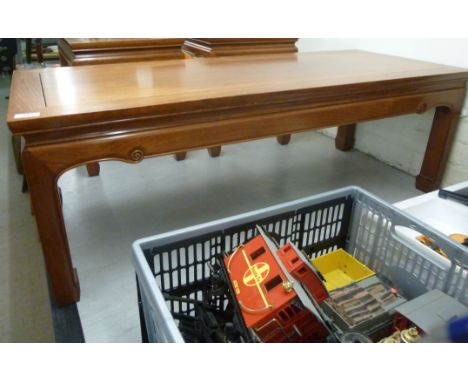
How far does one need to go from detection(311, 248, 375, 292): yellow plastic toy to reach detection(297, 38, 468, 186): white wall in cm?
101

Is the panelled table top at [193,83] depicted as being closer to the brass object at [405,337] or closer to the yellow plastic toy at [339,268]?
the yellow plastic toy at [339,268]

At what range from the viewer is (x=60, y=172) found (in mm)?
886

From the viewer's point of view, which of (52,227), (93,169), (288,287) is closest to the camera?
(288,287)

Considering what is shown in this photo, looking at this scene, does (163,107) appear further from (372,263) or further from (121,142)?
(372,263)

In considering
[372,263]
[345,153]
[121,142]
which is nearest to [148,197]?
[121,142]

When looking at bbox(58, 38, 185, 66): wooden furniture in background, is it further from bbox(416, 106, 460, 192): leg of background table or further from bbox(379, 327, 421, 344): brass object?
bbox(379, 327, 421, 344): brass object

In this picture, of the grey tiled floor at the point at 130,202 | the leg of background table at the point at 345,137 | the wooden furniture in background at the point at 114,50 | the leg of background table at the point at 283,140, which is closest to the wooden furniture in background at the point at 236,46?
the wooden furniture in background at the point at 114,50

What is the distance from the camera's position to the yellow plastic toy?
925 mm

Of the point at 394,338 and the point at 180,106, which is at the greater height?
the point at 180,106

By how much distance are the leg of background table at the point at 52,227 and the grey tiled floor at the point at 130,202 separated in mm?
75

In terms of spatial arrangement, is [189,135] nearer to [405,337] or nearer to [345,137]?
[405,337]

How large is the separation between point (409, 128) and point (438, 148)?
287 mm

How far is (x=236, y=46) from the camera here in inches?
75.1

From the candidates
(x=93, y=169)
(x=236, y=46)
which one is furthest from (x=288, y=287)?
(x=236, y=46)
